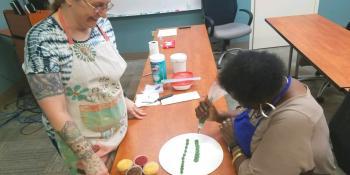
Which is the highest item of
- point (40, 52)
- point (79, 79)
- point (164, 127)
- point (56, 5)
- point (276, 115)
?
point (56, 5)

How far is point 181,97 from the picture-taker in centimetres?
164

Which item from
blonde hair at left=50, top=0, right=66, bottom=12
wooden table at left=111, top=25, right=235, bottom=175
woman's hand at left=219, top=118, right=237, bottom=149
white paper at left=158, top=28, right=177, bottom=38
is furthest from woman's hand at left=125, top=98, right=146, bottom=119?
white paper at left=158, top=28, right=177, bottom=38

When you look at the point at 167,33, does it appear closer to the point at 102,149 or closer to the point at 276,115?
the point at 102,149

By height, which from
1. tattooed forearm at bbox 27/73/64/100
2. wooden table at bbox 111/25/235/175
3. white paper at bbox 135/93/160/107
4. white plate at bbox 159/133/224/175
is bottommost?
wooden table at bbox 111/25/235/175

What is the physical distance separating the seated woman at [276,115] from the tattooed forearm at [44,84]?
0.55 m

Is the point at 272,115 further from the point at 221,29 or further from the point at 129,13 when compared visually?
the point at 129,13

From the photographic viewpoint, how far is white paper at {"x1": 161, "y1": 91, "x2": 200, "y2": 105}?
5.27ft

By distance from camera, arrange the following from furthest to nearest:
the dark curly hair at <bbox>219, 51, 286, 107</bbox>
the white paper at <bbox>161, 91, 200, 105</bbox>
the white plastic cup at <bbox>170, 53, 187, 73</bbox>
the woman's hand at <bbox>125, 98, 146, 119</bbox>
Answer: the white plastic cup at <bbox>170, 53, 187, 73</bbox>
the white paper at <bbox>161, 91, 200, 105</bbox>
the woman's hand at <bbox>125, 98, 146, 119</bbox>
the dark curly hair at <bbox>219, 51, 286, 107</bbox>

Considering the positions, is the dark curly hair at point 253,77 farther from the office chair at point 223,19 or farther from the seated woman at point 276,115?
the office chair at point 223,19

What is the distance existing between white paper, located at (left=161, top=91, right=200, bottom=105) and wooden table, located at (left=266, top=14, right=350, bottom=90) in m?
0.88

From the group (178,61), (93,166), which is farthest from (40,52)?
(178,61)

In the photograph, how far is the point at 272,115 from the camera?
93cm

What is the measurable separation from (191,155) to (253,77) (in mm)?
451

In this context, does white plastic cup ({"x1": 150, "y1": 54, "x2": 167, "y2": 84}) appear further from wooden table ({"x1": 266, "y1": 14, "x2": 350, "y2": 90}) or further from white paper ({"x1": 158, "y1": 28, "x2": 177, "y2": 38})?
white paper ({"x1": 158, "y1": 28, "x2": 177, "y2": 38})
